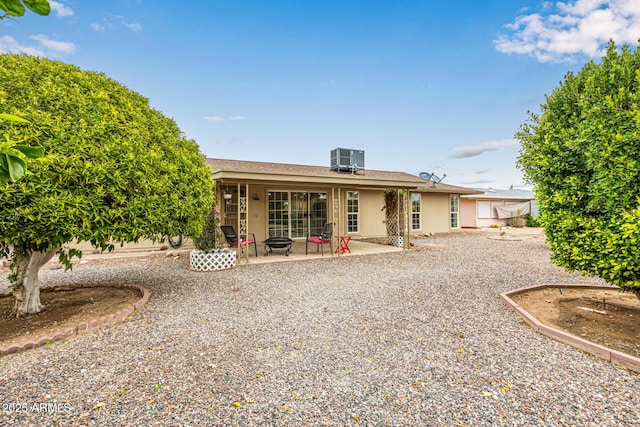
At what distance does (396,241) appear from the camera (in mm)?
11172

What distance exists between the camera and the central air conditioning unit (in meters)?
14.4

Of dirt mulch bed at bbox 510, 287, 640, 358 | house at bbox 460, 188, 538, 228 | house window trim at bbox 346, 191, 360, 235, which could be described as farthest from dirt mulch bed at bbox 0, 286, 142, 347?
house at bbox 460, 188, 538, 228

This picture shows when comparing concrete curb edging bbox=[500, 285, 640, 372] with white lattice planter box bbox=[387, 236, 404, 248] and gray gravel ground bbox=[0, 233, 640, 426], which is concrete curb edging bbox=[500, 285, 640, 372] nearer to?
gray gravel ground bbox=[0, 233, 640, 426]

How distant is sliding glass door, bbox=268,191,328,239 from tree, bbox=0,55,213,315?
6919 mm

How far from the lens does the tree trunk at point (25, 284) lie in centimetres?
391

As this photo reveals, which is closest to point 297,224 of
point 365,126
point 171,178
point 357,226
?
point 357,226

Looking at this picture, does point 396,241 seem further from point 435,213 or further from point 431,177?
point 431,177

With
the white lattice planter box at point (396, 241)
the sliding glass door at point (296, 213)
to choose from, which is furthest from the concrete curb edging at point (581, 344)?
the sliding glass door at point (296, 213)

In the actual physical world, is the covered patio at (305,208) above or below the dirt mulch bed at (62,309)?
above

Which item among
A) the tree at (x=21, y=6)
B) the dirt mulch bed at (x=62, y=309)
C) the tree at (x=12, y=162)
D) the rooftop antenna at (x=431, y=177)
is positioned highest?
the rooftop antenna at (x=431, y=177)

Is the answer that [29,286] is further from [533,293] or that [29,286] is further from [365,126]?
[365,126]

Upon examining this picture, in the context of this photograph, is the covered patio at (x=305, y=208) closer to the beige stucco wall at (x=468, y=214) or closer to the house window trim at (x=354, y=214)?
the house window trim at (x=354, y=214)

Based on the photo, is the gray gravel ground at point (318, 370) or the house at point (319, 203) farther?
the house at point (319, 203)

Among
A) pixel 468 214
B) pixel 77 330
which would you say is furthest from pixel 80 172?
pixel 468 214
